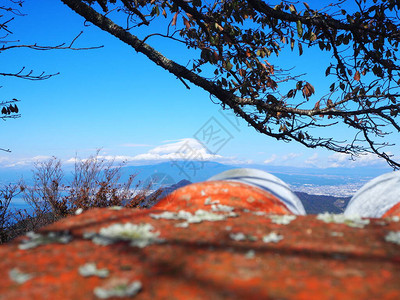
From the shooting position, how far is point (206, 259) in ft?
5.60

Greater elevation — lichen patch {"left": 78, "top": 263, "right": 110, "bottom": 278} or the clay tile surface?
the clay tile surface

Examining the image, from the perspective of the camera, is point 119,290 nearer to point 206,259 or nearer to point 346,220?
point 206,259

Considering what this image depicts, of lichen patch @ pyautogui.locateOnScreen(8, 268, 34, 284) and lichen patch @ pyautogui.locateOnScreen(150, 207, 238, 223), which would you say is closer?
lichen patch @ pyautogui.locateOnScreen(8, 268, 34, 284)

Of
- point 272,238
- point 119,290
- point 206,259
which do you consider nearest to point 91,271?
A: point 119,290

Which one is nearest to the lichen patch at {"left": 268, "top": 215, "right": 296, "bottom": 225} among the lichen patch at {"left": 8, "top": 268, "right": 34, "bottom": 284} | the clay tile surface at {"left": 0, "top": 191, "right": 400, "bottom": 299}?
the clay tile surface at {"left": 0, "top": 191, "right": 400, "bottom": 299}

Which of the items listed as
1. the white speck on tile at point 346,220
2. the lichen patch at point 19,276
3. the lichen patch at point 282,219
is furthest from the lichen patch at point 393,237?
the lichen patch at point 19,276

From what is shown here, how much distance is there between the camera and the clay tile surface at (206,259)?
55.9 inches

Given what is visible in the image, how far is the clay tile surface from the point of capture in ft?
4.66

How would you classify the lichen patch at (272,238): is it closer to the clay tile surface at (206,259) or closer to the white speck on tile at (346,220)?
the clay tile surface at (206,259)

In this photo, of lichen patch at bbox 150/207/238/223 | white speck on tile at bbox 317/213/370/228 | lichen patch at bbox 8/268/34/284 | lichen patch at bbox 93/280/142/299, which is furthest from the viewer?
lichen patch at bbox 150/207/238/223

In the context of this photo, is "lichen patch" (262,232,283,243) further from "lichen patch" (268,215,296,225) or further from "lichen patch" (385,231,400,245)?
"lichen patch" (385,231,400,245)

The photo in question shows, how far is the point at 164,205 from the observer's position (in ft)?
10.5

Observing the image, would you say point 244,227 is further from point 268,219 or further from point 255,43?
point 255,43

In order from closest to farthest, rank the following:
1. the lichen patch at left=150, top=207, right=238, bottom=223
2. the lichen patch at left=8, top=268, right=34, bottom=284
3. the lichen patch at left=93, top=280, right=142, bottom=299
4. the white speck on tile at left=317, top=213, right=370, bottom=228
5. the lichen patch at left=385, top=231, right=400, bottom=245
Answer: the lichen patch at left=93, top=280, right=142, bottom=299 → the lichen patch at left=8, top=268, right=34, bottom=284 → the lichen patch at left=385, top=231, right=400, bottom=245 → the white speck on tile at left=317, top=213, right=370, bottom=228 → the lichen patch at left=150, top=207, right=238, bottom=223
